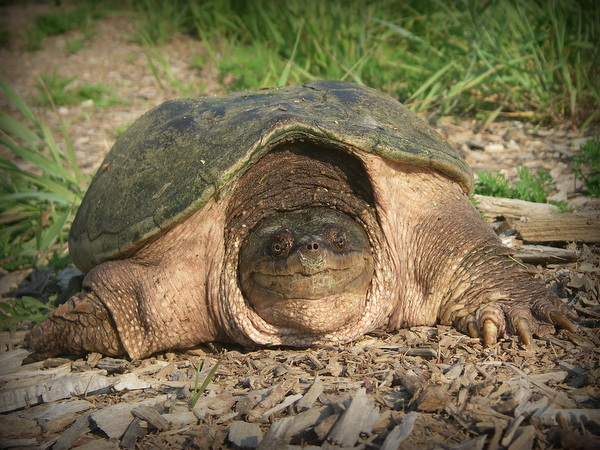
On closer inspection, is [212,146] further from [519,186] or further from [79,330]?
[519,186]

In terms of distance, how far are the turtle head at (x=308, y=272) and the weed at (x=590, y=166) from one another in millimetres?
1854

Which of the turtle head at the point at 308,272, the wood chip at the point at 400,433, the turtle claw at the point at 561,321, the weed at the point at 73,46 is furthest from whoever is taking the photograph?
the weed at the point at 73,46

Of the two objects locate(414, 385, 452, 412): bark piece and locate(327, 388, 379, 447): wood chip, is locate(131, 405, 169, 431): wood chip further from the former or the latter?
locate(414, 385, 452, 412): bark piece

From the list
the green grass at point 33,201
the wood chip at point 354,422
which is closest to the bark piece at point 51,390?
the wood chip at point 354,422

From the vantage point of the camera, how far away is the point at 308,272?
2.33 meters

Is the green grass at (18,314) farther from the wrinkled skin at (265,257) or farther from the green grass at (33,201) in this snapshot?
the green grass at (33,201)

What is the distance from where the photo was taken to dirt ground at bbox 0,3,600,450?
174 centimetres

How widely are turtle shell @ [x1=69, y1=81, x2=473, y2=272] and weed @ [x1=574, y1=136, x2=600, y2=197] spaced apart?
1.17 meters

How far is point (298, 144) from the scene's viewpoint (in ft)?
8.66

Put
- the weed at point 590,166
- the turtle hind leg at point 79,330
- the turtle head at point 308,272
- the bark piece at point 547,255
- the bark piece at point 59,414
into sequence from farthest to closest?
the weed at point 590,166 → the bark piece at point 547,255 → the turtle hind leg at point 79,330 → the turtle head at point 308,272 → the bark piece at point 59,414

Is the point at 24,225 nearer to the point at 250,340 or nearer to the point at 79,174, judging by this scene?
the point at 79,174

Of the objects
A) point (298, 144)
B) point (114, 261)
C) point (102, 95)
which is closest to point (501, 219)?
point (298, 144)

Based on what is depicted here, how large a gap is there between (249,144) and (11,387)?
4.93ft

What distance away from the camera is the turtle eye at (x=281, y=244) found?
2416 millimetres
